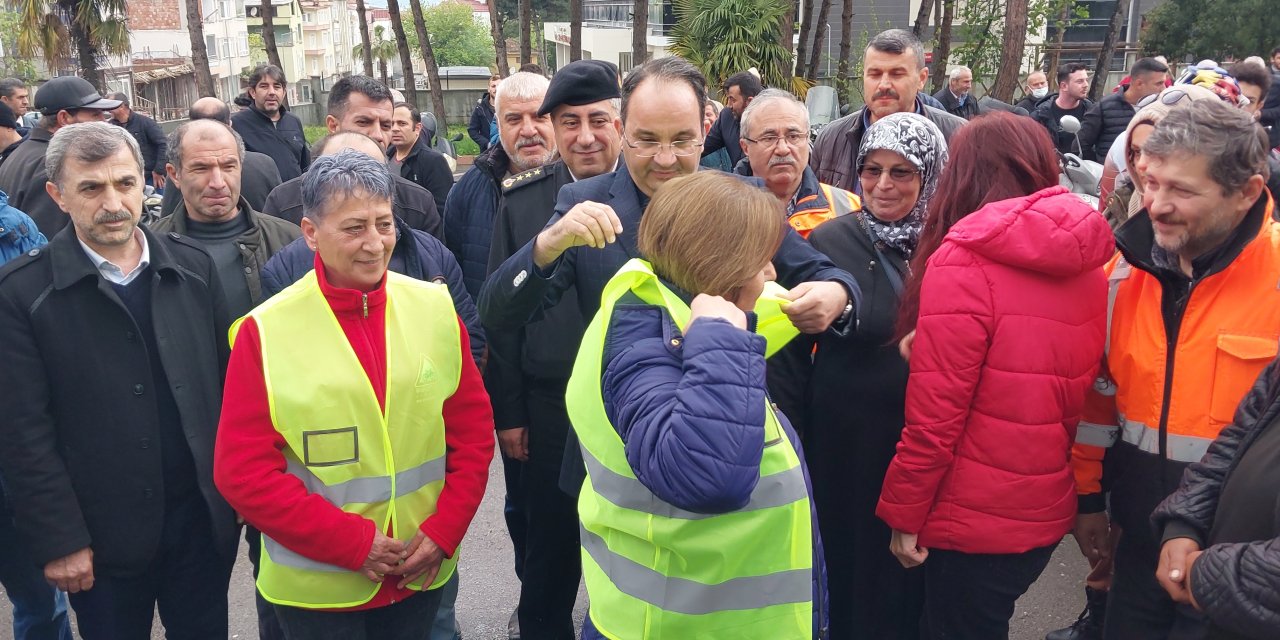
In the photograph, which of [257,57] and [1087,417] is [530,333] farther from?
[257,57]

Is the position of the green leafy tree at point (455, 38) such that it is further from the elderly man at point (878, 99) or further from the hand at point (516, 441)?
the hand at point (516, 441)

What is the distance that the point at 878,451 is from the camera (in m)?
2.99

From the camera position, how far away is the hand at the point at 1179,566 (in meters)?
2.31

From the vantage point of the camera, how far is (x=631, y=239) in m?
2.86

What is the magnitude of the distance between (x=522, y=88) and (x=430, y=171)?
2144mm

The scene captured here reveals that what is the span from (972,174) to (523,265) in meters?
1.28

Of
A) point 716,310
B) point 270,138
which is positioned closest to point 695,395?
point 716,310

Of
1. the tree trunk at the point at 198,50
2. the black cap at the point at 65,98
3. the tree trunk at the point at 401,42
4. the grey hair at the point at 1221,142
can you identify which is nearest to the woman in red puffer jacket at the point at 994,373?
the grey hair at the point at 1221,142

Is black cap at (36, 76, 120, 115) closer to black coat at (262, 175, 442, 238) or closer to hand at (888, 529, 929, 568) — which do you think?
black coat at (262, 175, 442, 238)

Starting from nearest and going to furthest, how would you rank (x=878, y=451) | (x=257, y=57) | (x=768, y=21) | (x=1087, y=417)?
(x=1087, y=417) < (x=878, y=451) < (x=768, y=21) < (x=257, y=57)

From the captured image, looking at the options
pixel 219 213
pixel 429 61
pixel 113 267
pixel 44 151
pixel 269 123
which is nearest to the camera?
pixel 113 267

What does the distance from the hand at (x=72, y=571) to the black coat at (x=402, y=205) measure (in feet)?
6.18

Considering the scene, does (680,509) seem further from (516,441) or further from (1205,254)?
(516,441)

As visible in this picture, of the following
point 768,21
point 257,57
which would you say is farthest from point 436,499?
point 257,57
